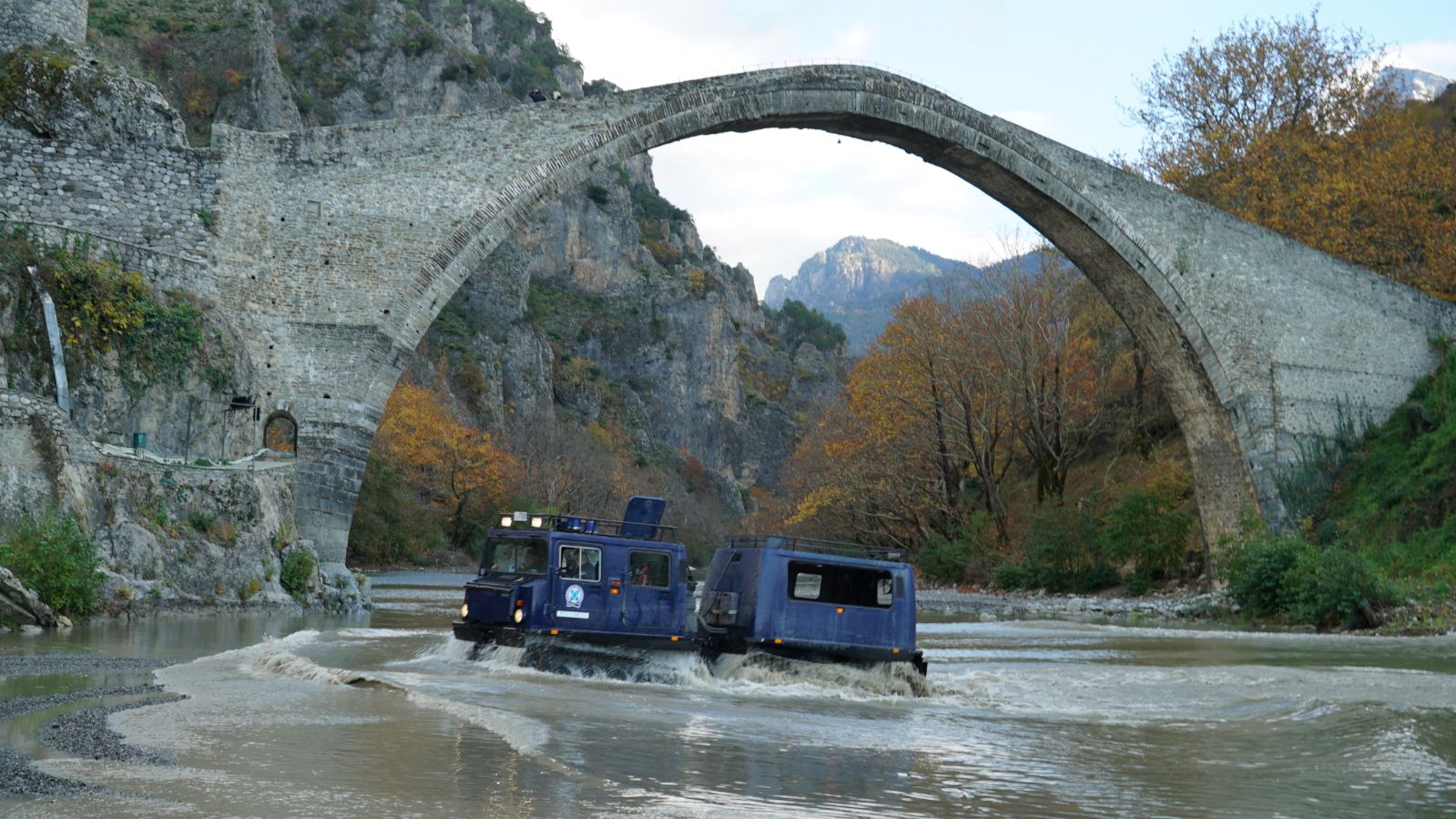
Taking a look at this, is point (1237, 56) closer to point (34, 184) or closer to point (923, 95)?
point (923, 95)

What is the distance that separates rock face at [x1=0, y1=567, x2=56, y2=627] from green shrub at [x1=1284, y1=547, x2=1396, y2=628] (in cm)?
1580

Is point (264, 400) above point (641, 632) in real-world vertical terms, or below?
above

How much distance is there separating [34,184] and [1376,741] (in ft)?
53.5

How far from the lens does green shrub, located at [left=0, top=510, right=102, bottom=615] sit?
12.1 m

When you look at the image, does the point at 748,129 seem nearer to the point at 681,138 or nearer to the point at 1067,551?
the point at 681,138

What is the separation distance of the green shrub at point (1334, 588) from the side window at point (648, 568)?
11.3 m

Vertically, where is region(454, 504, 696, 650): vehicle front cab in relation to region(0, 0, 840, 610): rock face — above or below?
below

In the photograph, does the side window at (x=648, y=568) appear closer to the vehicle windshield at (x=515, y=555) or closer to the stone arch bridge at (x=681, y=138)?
the vehicle windshield at (x=515, y=555)

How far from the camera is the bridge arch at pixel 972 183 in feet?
60.4

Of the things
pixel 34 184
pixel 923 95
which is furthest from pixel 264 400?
pixel 923 95

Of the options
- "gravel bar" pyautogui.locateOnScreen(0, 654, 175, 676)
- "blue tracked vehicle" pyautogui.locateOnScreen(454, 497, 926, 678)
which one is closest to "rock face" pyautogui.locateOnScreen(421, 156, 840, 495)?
"blue tracked vehicle" pyautogui.locateOnScreen(454, 497, 926, 678)

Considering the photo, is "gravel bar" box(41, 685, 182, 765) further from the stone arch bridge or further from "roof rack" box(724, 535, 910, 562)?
the stone arch bridge

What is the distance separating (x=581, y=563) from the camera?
35.4 ft

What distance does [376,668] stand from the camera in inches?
408
